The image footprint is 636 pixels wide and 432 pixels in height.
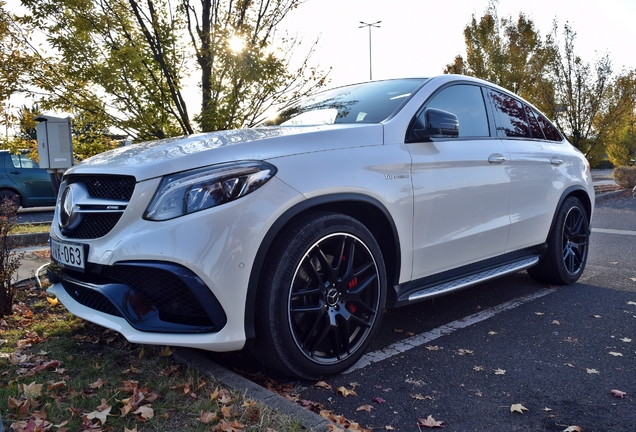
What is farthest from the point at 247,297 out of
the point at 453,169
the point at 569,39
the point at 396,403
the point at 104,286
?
the point at 569,39

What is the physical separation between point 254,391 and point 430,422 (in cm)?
82

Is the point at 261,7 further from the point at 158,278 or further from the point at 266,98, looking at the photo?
the point at 158,278

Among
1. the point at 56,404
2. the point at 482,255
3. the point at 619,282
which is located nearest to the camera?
the point at 56,404

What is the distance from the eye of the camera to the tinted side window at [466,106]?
155 inches

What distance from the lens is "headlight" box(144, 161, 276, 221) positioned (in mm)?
2572

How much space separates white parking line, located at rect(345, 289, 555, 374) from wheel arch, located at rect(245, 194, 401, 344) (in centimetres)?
35

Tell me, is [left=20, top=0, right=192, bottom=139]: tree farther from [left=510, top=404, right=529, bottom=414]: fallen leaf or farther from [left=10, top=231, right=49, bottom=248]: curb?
[left=510, top=404, right=529, bottom=414]: fallen leaf

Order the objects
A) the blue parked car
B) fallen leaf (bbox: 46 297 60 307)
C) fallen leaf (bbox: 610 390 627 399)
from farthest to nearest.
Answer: the blue parked car, fallen leaf (bbox: 46 297 60 307), fallen leaf (bbox: 610 390 627 399)

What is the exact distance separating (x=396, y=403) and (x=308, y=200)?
1095 millimetres

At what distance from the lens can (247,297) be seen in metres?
2.63

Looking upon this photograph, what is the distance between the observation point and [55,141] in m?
6.21

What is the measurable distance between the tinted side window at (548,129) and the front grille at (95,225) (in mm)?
3810

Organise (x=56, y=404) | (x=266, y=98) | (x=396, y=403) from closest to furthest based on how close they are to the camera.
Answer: (x=56, y=404) < (x=396, y=403) < (x=266, y=98)

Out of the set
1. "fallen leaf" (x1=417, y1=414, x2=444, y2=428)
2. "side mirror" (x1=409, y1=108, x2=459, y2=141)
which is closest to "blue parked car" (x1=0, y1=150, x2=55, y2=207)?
"side mirror" (x1=409, y1=108, x2=459, y2=141)
